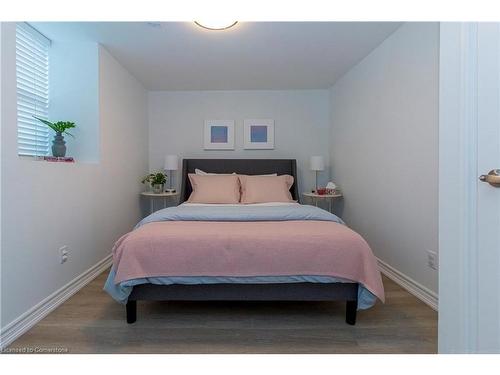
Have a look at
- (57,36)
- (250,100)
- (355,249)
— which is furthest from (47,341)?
(250,100)

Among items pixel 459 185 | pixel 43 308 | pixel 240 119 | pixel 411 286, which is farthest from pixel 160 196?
pixel 459 185

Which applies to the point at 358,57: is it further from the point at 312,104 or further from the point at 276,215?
the point at 276,215

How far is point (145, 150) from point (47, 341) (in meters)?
2.96

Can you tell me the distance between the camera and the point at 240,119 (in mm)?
4277

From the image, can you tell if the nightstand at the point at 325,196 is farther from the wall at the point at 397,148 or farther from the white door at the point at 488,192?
the white door at the point at 488,192

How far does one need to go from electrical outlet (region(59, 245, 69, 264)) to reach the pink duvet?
2.50 feet

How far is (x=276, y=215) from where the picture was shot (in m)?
2.26

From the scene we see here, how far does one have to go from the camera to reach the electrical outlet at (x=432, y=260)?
2051 millimetres

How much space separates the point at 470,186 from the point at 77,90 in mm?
3214

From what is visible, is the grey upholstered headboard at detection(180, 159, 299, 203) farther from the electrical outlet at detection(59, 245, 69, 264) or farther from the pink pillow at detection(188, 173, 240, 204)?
the electrical outlet at detection(59, 245, 69, 264)

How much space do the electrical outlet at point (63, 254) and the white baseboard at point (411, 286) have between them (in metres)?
2.88

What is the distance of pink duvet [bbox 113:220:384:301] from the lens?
1.75m

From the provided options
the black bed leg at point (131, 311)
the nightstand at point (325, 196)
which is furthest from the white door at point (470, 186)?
the nightstand at point (325, 196)

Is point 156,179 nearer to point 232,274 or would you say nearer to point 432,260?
point 232,274
